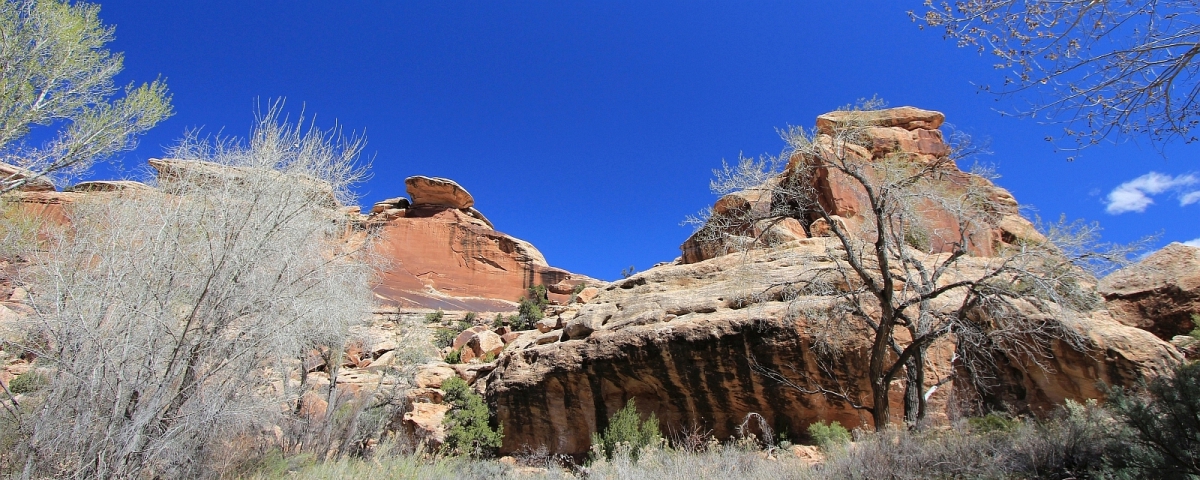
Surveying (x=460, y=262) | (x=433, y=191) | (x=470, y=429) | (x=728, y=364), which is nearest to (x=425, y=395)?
(x=470, y=429)

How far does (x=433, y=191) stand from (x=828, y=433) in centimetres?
4587

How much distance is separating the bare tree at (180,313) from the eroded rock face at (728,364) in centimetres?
637

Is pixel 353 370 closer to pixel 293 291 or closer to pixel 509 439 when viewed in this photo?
pixel 509 439

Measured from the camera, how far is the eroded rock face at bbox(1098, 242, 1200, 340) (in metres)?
9.44

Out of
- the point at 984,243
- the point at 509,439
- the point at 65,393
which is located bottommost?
the point at 509,439

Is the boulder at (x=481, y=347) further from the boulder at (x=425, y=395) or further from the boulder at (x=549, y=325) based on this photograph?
the boulder at (x=425, y=395)

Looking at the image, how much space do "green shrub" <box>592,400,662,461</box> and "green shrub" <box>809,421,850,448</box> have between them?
272 centimetres

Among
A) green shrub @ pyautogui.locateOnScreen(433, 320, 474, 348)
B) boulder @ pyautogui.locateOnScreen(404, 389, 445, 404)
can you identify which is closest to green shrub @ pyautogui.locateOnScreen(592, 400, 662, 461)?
boulder @ pyautogui.locateOnScreen(404, 389, 445, 404)

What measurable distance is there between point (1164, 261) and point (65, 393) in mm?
16983

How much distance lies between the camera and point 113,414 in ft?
12.7

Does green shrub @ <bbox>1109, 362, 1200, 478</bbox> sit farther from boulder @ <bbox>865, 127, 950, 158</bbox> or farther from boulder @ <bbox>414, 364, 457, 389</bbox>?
boulder @ <bbox>865, 127, 950, 158</bbox>

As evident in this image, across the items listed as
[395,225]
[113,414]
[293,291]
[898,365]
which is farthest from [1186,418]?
[395,225]

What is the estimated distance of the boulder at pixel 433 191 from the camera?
48406 mm

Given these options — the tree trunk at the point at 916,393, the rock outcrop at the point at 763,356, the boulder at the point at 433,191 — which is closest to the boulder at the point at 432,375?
the rock outcrop at the point at 763,356
